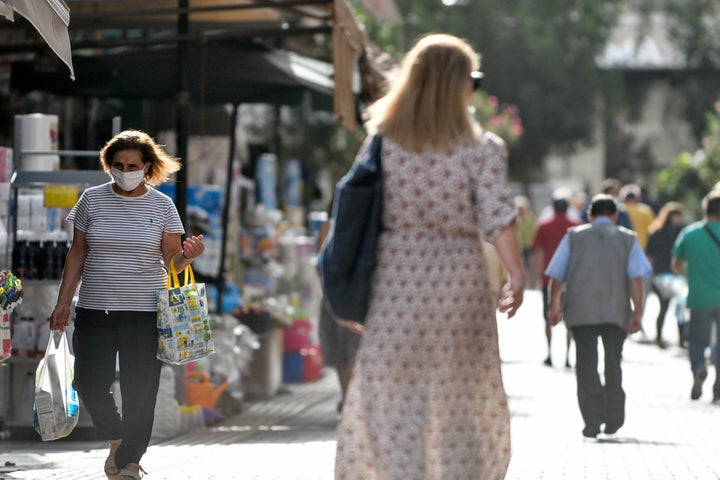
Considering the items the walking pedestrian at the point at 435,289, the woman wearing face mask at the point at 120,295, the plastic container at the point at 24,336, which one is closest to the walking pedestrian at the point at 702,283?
the plastic container at the point at 24,336

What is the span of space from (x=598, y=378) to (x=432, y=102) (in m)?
5.12

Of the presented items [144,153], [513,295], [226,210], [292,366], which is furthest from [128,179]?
[292,366]

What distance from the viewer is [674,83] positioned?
5722 centimetres

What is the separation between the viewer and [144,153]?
731cm

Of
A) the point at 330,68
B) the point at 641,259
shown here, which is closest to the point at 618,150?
the point at 330,68

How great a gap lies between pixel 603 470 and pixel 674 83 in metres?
50.3

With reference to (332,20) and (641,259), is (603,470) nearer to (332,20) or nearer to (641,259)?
(641,259)

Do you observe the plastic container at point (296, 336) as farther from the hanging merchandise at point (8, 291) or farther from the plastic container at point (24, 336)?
the hanging merchandise at point (8, 291)

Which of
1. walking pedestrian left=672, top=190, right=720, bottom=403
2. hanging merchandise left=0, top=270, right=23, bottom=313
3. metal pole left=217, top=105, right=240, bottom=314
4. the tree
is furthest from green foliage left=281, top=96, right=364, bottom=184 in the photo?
the tree

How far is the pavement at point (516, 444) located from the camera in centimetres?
846

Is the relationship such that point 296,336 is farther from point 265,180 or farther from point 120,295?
point 120,295

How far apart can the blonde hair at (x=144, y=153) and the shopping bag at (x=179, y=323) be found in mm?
437

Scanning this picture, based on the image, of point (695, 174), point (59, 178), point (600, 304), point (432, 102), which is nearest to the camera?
point (432, 102)

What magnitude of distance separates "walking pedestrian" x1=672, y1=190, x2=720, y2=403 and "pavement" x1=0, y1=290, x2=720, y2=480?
371 millimetres
